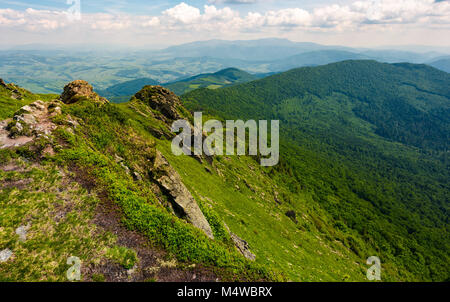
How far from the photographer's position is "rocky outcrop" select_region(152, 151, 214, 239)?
26625 mm

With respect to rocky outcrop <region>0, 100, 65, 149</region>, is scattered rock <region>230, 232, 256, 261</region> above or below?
below

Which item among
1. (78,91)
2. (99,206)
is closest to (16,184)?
(99,206)

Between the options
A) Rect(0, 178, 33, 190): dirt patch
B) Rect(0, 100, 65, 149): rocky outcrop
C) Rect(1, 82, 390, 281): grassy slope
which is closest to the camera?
Rect(1, 82, 390, 281): grassy slope

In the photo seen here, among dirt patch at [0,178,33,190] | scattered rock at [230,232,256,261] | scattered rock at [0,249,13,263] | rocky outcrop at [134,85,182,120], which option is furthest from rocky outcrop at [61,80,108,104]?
scattered rock at [230,232,256,261]

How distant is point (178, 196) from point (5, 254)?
53.5 ft

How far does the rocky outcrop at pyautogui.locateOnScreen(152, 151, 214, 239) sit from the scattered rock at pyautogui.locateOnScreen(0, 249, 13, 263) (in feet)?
48.8

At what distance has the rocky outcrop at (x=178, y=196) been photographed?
26625 millimetres

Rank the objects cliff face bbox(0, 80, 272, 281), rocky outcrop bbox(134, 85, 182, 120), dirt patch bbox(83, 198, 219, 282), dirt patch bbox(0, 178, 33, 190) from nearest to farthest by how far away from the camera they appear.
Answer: dirt patch bbox(83, 198, 219, 282) < cliff face bbox(0, 80, 272, 281) < dirt patch bbox(0, 178, 33, 190) < rocky outcrop bbox(134, 85, 182, 120)

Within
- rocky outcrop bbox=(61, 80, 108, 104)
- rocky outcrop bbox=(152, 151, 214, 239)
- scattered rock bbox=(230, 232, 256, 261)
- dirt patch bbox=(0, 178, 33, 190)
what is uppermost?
rocky outcrop bbox=(61, 80, 108, 104)

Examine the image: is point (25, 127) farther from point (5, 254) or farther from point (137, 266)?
point (137, 266)

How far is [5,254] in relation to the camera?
49.6ft

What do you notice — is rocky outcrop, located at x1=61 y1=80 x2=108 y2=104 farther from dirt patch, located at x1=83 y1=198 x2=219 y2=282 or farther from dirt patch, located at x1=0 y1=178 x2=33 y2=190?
dirt patch, located at x1=83 y1=198 x2=219 y2=282

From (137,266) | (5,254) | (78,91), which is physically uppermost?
(78,91)
